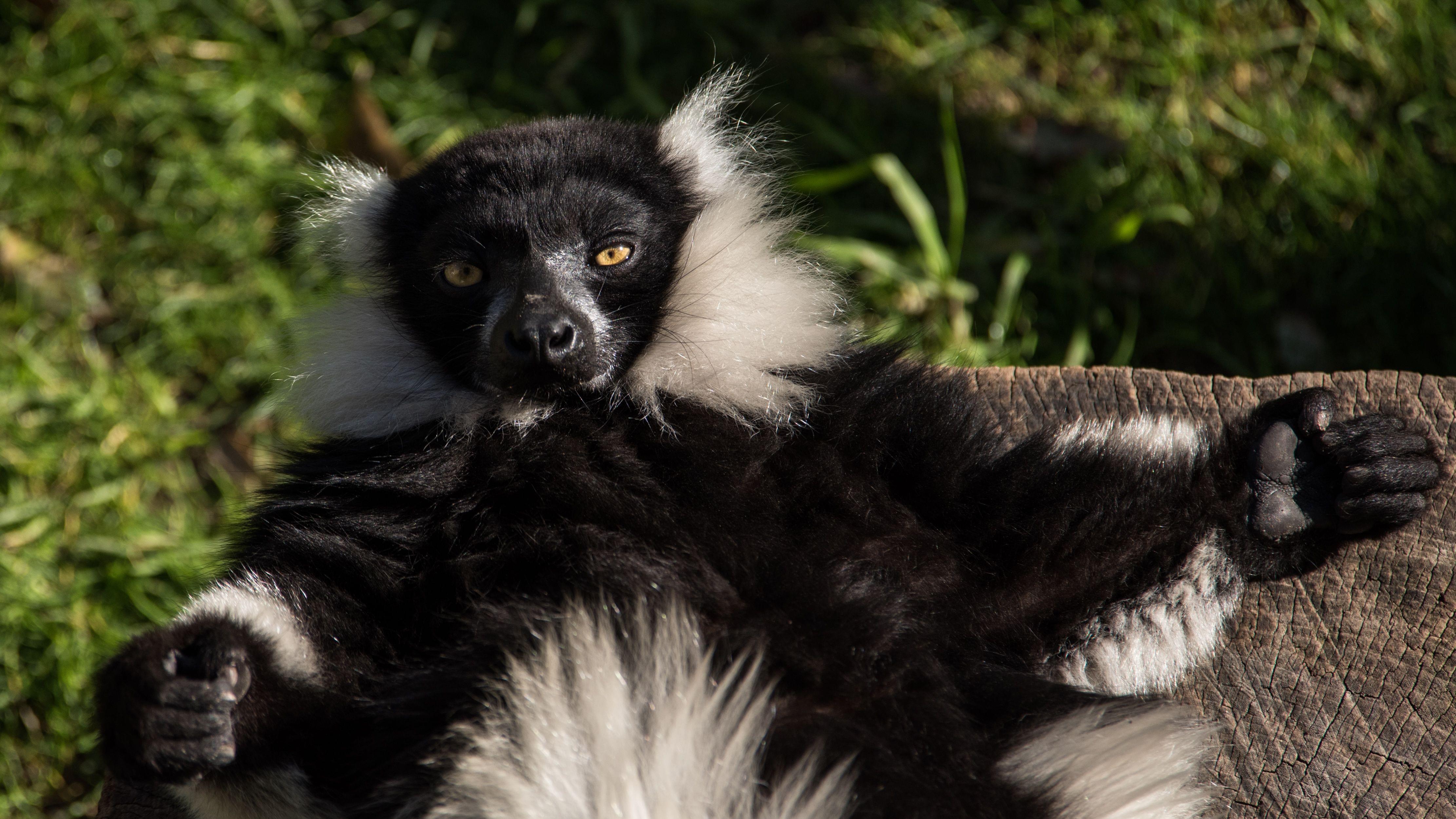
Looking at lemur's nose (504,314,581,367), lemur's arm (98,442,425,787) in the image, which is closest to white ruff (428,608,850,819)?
lemur's arm (98,442,425,787)

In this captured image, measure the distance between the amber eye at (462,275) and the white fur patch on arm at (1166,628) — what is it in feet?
5.90

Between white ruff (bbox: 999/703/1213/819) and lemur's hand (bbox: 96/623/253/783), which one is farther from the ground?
white ruff (bbox: 999/703/1213/819)

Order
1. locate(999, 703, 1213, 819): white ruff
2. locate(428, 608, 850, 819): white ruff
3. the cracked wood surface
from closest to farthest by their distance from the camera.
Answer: locate(428, 608, 850, 819): white ruff < locate(999, 703, 1213, 819): white ruff < the cracked wood surface

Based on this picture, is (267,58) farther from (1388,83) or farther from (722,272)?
(1388,83)

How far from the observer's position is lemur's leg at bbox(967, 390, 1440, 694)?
2.71 metres

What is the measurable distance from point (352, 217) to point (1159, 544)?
248 centimetres

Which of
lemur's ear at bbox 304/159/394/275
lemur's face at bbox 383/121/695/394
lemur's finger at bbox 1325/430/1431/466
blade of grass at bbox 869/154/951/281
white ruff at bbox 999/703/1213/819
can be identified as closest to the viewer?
white ruff at bbox 999/703/1213/819

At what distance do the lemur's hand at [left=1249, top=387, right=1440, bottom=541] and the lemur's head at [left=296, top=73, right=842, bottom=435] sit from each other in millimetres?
1115

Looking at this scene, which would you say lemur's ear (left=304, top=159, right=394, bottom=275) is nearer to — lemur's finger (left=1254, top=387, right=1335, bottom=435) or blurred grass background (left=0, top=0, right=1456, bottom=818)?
blurred grass background (left=0, top=0, right=1456, bottom=818)

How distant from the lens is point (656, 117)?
18.9 feet

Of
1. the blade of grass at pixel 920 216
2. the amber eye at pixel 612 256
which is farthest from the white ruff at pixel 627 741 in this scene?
the blade of grass at pixel 920 216

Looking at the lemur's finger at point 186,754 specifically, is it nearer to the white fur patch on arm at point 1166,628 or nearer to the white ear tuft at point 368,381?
the white ear tuft at point 368,381

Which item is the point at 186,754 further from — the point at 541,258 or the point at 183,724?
the point at 541,258

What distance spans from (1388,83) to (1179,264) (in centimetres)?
126
